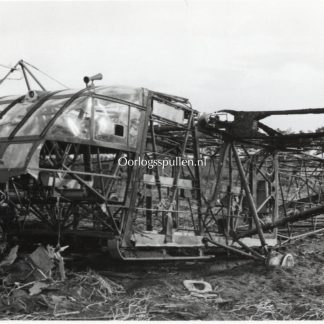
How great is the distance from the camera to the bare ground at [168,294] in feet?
29.7

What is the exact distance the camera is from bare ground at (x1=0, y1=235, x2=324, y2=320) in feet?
29.7

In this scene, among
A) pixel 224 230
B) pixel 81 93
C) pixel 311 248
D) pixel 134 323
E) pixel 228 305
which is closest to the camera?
pixel 134 323

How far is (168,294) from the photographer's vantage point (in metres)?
10.7

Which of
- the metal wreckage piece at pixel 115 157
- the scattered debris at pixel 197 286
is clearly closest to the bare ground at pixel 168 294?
the scattered debris at pixel 197 286

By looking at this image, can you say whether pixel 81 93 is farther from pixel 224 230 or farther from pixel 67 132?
pixel 224 230

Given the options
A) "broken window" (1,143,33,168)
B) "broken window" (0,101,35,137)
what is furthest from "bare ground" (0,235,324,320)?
"broken window" (0,101,35,137)

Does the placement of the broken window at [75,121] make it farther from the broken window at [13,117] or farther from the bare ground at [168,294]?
the bare ground at [168,294]

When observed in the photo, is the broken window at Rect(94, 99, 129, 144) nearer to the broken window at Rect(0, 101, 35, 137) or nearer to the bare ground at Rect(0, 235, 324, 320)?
the broken window at Rect(0, 101, 35, 137)

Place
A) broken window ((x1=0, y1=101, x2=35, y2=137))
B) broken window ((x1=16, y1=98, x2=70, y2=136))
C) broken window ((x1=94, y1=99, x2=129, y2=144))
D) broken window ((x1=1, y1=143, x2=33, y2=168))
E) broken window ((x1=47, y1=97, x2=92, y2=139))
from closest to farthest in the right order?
1. broken window ((x1=1, y1=143, x2=33, y2=168))
2. broken window ((x1=47, y1=97, x2=92, y2=139))
3. broken window ((x1=16, y1=98, x2=70, y2=136))
4. broken window ((x1=94, y1=99, x2=129, y2=144))
5. broken window ((x1=0, y1=101, x2=35, y2=137))

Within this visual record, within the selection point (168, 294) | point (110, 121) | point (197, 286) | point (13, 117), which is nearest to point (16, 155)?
point (13, 117)

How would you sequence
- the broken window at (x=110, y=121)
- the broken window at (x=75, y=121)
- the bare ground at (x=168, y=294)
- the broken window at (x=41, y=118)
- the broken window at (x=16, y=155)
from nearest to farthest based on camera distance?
the bare ground at (x=168, y=294) < the broken window at (x=16, y=155) < the broken window at (x=75, y=121) < the broken window at (x=41, y=118) < the broken window at (x=110, y=121)

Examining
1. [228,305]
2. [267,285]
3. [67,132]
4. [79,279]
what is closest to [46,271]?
[79,279]

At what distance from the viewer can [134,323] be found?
23.6 feet

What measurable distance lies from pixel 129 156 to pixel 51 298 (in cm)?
366
